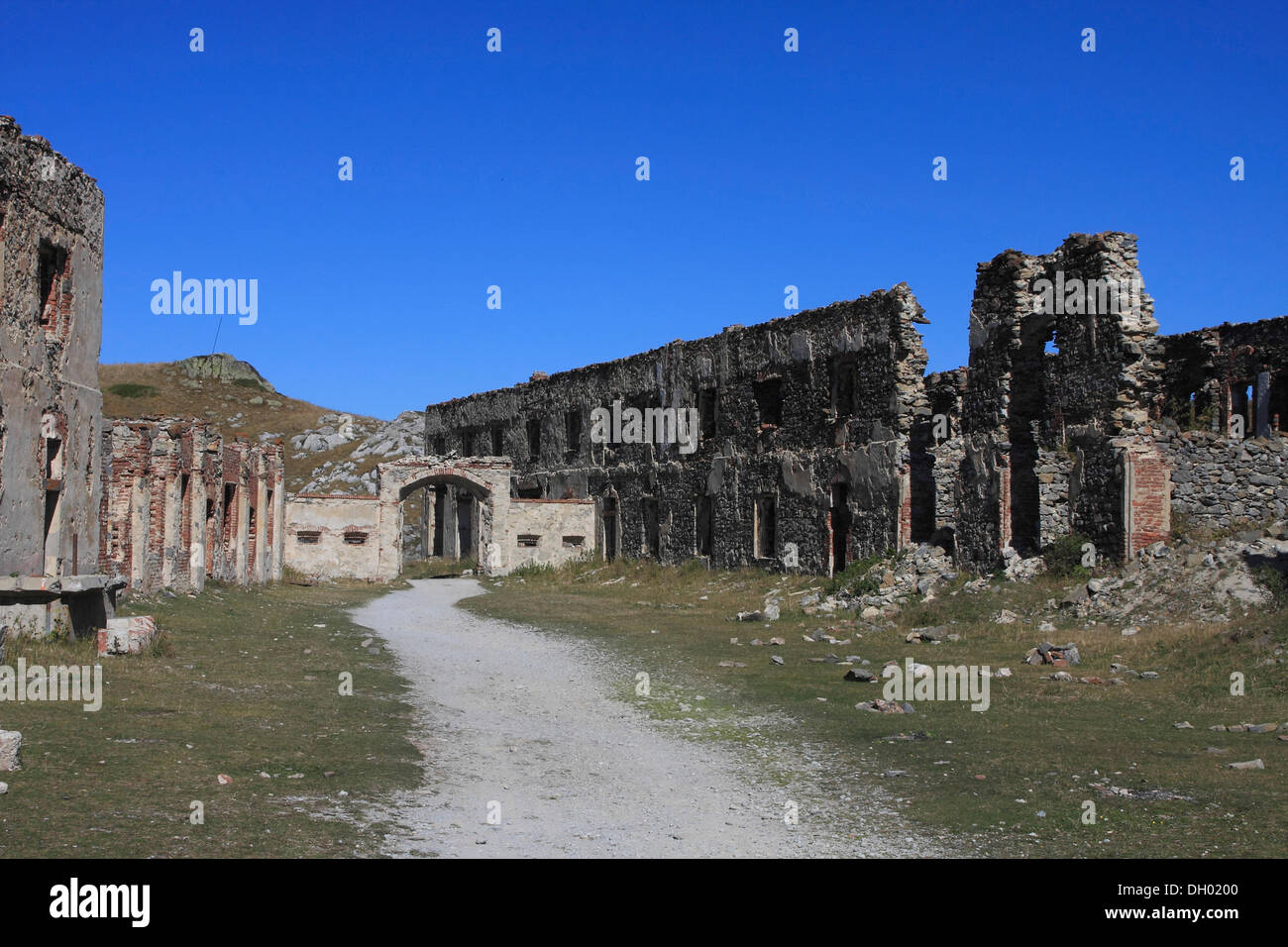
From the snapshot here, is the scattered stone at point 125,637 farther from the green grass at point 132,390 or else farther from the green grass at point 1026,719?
the green grass at point 132,390

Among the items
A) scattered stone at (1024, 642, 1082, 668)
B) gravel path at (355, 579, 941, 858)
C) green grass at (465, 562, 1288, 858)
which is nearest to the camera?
gravel path at (355, 579, 941, 858)

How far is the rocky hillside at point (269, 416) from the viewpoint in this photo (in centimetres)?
6009

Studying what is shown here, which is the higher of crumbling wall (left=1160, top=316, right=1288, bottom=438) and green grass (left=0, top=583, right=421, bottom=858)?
crumbling wall (left=1160, top=316, right=1288, bottom=438)

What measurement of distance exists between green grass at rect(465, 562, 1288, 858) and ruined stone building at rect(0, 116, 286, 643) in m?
7.15

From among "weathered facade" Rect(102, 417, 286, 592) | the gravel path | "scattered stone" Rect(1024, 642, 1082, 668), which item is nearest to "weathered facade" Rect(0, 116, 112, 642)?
"weathered facade" Rect(102, 417, 286, 592)

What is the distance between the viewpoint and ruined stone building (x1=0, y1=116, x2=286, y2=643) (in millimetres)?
14203

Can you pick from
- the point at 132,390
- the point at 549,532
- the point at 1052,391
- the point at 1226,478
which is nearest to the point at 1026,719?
the point at 1226,478

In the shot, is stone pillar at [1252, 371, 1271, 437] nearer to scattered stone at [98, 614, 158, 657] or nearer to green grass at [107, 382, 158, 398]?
scattered stone at [98, 614, 158, 657]

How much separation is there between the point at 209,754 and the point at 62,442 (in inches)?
350

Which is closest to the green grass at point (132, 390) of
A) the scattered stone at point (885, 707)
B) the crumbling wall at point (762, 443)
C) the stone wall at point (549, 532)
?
the crumbling wall at point (762, 443)

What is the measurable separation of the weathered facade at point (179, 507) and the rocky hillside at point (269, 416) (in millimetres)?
27634

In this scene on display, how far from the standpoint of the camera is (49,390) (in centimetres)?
1555

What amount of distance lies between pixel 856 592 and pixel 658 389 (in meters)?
13.3
